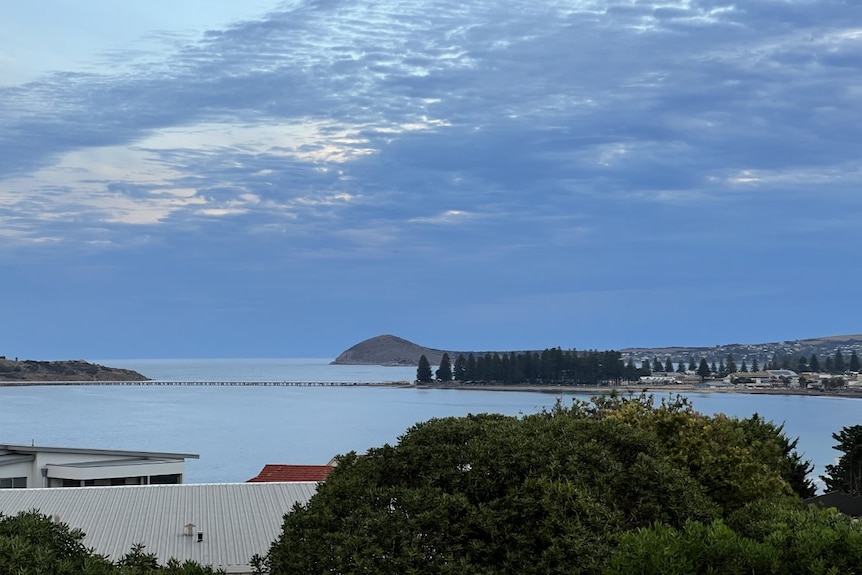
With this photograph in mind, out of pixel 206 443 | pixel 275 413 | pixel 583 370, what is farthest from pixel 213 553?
pixel 583 370

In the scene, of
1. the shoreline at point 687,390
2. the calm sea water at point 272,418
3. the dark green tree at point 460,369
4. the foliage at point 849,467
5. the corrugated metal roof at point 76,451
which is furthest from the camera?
the dark green tree at point 460,369

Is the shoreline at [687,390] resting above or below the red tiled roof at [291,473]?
above

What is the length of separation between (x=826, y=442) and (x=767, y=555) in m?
85.1

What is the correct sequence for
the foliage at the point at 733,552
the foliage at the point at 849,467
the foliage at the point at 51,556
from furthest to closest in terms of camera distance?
the foliage at the point at 849,467 → the foliage at the point at 51,556 → the foliage at the point at 733,552

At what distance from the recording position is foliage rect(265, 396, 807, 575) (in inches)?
368

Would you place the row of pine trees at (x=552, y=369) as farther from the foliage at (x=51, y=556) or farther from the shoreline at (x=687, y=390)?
the foliage at (x=51, y=556)

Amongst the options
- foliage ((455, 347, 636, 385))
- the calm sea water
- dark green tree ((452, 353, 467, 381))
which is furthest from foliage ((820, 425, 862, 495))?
dark green tree ((452, 353, 467, 381))

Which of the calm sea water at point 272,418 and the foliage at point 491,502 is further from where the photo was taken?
the calm sea water at point 272,418

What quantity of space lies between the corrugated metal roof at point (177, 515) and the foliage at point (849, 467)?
1594 cm

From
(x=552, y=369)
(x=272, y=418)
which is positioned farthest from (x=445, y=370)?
(x=272, y=418)

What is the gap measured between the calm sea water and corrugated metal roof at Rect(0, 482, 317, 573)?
1847 inches

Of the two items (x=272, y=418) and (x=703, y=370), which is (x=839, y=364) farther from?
(x=272, y=418)

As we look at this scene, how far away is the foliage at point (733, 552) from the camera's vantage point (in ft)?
27.7

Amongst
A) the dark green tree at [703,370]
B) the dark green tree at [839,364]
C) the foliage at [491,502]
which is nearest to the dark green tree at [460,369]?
the dark green tree at [703,370]
